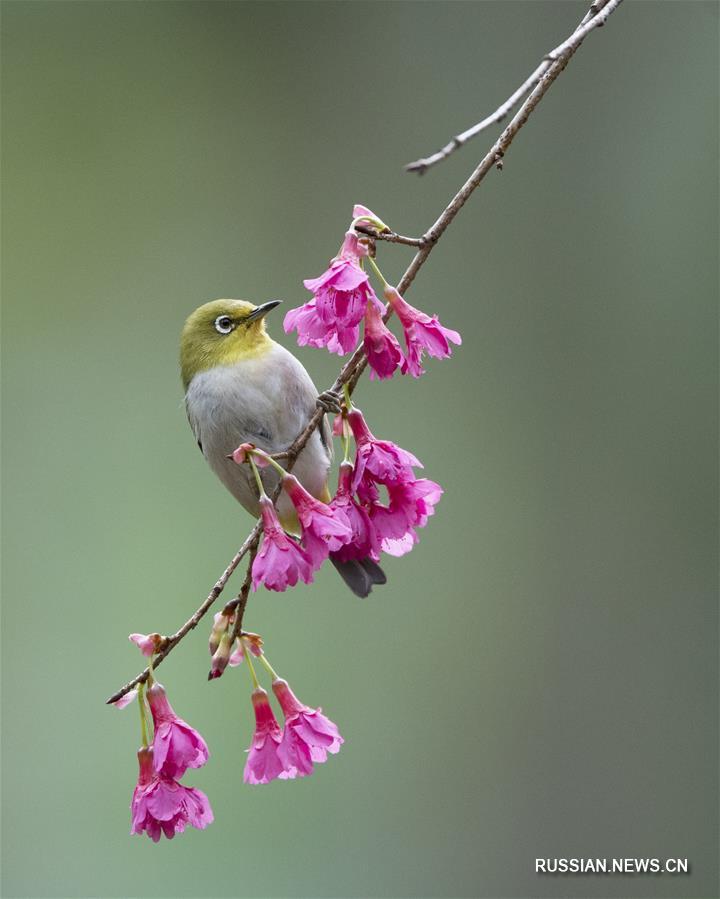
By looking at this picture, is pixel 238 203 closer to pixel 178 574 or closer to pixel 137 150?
pixel 137 150

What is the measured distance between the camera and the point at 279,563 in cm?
197

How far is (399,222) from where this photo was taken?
6891 mm

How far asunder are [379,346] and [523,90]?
1.67ft

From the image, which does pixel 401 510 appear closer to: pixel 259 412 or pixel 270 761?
pixel 270 761

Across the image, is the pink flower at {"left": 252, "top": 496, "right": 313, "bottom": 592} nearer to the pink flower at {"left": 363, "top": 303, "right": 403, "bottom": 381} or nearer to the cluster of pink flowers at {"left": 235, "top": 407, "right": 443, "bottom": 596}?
the cluster of pink flowers at {"left": 235, "top": 407, "right": 443, "bottom": 596}

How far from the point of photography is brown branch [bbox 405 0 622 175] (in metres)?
1.60

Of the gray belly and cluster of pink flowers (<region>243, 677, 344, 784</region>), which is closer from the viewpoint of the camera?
cluster of pink flowers (<region>243, 677, 344, 784</region>)

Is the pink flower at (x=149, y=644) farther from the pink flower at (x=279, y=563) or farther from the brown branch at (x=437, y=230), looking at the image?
the pink flower at (x=279, y=563)

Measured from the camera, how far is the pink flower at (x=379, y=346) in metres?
1.98

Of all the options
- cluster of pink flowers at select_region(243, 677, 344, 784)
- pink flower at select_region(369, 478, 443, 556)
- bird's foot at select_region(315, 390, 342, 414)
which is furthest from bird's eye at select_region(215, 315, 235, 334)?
cluster of pink flowers at select_region(243, 677, 344, 784)

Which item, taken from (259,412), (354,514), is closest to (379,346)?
(354,514)

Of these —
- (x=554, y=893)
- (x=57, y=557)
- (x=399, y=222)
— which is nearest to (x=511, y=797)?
(x=554, y=893)

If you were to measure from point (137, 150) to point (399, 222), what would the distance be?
1.99 meters

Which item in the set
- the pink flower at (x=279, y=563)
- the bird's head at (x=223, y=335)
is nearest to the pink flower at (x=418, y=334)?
the pink flower at (x=279, y=563)
